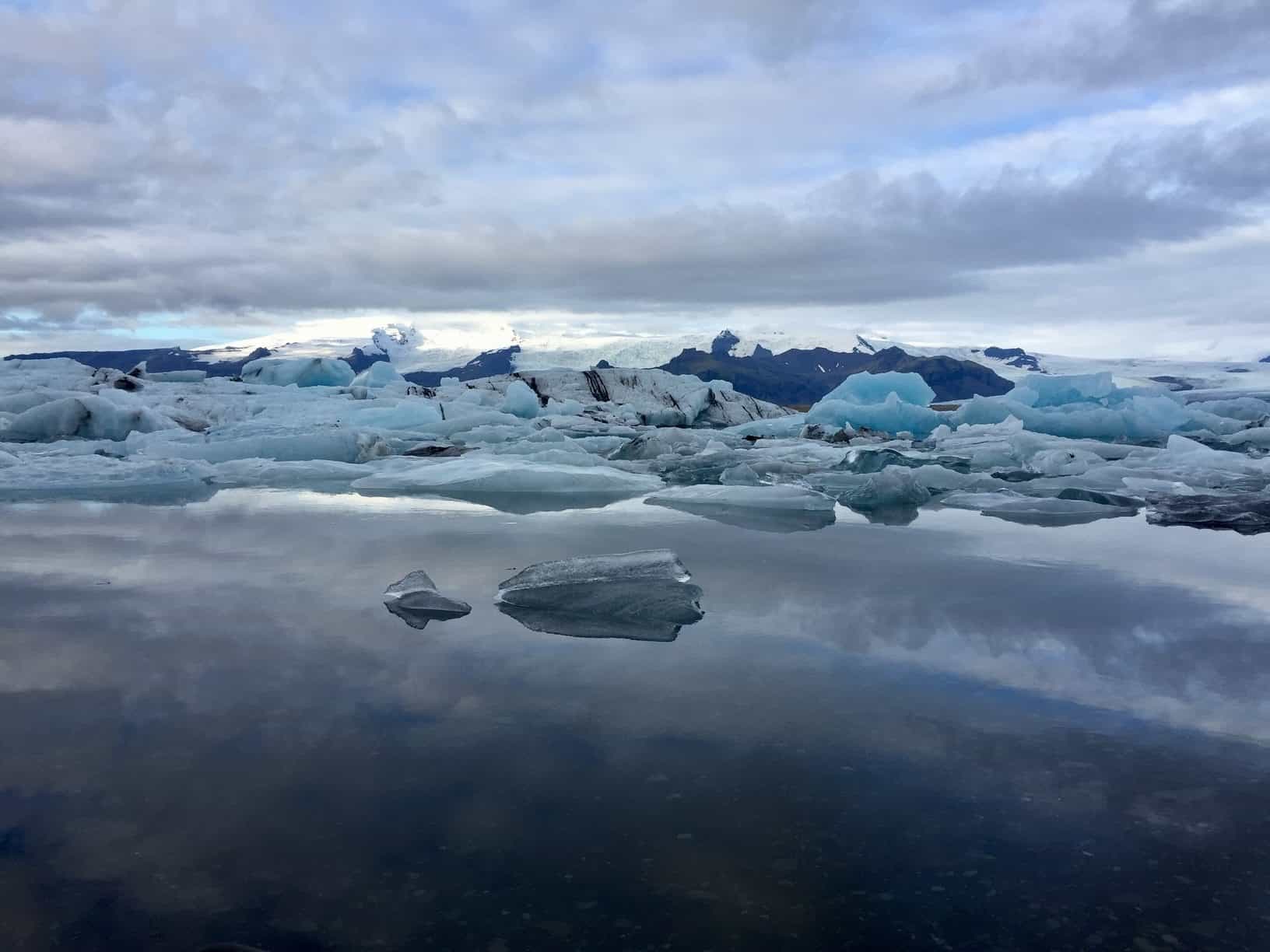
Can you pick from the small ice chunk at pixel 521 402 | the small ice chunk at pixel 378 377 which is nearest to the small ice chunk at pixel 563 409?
the small ice chunk at pixel 521 402

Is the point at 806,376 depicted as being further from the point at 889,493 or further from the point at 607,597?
the point at 607,597

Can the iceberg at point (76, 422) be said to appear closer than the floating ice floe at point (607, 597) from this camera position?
No

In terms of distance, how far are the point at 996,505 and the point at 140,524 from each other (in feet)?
24.6

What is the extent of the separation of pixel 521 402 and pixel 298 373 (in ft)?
30.8

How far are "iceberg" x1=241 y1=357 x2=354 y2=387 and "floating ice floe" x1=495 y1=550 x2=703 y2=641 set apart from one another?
87.0 feet

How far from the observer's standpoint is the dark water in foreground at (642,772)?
1.80 metres

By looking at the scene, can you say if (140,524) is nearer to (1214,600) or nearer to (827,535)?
(827,535)

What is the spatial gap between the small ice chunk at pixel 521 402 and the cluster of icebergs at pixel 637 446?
68 mm

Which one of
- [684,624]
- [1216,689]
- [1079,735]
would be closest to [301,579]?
[684,624]

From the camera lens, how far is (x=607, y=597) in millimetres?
4234

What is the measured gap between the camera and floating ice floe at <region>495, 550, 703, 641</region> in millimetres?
3936

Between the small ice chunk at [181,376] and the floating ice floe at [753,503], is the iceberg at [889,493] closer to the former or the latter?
the floating ice floe at [753,503]

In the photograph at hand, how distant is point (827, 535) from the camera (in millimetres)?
6648

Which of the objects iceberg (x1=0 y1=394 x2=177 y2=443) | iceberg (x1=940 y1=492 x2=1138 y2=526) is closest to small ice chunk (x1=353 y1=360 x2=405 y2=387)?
iceberg (x1=0 y1=394 x2=177 y2=443)
